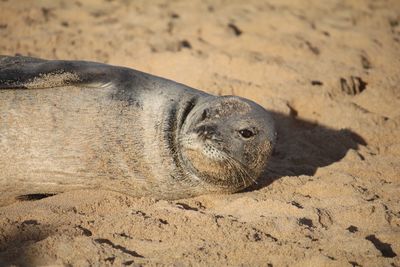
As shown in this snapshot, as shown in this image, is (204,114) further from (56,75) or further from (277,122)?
(277,122)

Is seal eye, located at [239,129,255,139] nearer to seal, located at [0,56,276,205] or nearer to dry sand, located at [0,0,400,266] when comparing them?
seal, located at [0,56,276,205]

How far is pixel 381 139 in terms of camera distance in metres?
3.80

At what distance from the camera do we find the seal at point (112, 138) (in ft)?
9.13

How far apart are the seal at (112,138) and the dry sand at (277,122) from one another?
144mm

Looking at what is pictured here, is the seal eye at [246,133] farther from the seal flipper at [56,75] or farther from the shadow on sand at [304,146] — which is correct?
the seal flipper at [56,75]

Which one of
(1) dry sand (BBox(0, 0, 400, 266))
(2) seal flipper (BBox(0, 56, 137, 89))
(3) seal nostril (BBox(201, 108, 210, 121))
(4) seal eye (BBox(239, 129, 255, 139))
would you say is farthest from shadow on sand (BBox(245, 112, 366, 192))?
(2) seal flipper (BBox(0, 56, 137, 89))

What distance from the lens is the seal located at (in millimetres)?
2783

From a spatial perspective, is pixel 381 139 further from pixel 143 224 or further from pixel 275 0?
pixel 275 0

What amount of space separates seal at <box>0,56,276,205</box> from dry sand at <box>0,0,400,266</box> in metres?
0.14

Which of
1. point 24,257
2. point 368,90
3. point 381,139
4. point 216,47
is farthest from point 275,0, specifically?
point 24,257

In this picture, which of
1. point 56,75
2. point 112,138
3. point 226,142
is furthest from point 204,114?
point 56,75

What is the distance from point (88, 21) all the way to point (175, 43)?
1.23 meters

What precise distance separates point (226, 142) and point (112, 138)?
28.9 inches

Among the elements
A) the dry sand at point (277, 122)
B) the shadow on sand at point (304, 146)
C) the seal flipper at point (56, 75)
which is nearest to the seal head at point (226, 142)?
the dry sand at point (277, 122)
